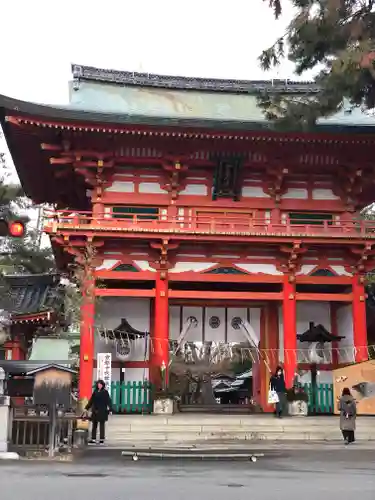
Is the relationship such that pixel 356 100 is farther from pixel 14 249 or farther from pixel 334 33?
pixel 14 249

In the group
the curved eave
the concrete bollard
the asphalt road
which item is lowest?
the asphalt road

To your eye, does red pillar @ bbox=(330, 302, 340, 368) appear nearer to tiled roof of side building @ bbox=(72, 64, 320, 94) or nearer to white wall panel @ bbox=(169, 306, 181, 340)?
white wall panel @ bbox=(169, 306, 181, 340)

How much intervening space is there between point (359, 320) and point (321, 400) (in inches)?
110

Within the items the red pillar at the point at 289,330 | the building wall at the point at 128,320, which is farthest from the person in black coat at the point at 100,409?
the red pillar at the point at 289,330

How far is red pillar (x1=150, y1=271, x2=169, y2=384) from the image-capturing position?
1850 cm

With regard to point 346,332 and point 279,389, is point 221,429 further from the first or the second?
point 346,332

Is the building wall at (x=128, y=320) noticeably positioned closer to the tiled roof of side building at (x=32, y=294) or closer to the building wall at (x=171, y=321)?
the building wall at (x=171, y=321)

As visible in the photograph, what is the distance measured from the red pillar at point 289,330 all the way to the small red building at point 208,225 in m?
0.04

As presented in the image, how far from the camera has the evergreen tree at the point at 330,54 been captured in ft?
35.4

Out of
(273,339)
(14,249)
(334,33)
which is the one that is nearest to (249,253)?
(273,339)

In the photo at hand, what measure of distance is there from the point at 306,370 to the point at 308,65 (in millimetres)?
11155

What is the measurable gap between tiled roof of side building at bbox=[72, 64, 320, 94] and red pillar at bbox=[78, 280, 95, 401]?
9282mm

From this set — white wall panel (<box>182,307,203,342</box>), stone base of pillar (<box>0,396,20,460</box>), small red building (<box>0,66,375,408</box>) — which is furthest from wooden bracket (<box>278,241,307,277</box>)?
stone base of pillar (<box>0,396,20,460</box>)

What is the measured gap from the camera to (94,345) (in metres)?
19.8
